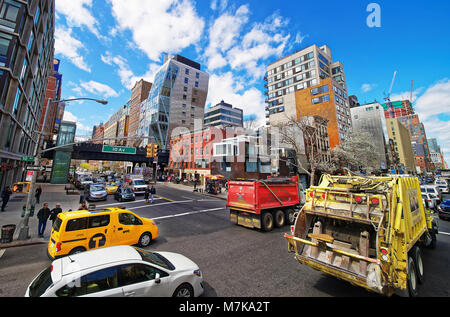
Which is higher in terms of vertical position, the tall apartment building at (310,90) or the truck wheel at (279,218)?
the tall apartment building at (310,90)

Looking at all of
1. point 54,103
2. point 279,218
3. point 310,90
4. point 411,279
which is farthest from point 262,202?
point 310,90

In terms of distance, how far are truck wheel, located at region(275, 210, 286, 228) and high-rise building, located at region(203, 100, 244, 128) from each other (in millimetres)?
74542

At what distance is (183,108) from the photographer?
77.8 m

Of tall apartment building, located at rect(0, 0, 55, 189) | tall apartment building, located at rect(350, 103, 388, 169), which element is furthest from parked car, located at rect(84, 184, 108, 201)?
tall apartment building, located at rect(350, 103, 388, 169)

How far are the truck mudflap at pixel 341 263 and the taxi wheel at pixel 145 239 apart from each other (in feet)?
21.4

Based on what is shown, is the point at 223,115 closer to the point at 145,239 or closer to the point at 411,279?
the point at 145,239

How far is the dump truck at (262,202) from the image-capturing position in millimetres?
10812

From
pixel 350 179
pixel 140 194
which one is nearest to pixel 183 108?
pixel 140 194

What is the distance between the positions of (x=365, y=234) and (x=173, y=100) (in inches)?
3086

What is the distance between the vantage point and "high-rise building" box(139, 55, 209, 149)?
240 ft

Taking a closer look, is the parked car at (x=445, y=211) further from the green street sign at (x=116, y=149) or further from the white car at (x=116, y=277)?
the green street sign at (x=116, y=149)

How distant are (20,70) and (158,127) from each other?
5257cm

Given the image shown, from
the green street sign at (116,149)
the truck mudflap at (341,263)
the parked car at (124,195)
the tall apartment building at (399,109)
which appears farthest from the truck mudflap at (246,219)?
the tall apartment building at (399,109)

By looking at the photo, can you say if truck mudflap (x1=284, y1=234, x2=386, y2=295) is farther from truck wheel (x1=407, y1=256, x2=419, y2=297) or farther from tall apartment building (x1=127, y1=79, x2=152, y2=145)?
tall apartment building (x1=127, y1=79, x2=152, y2=145)
